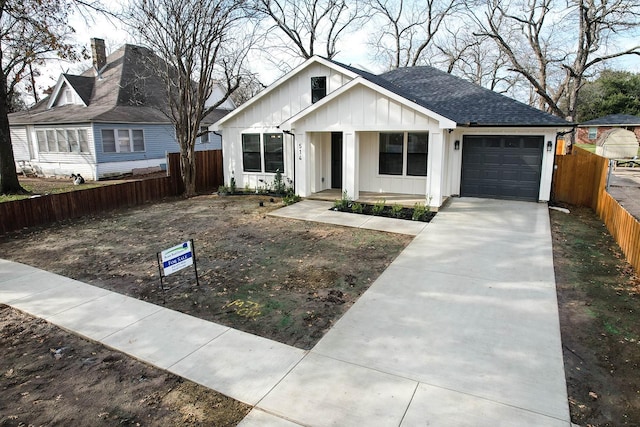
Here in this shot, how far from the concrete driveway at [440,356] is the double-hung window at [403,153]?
6.16 meters

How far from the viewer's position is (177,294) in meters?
6.12

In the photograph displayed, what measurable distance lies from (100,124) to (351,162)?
45.1ft

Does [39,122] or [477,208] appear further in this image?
[39,122]

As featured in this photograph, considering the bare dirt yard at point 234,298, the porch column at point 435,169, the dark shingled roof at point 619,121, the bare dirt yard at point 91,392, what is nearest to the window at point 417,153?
the porch column at point 435,169

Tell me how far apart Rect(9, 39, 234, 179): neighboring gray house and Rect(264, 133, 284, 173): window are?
7.61 metres

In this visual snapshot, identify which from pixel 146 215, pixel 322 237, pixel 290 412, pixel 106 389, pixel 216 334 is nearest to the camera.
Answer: pixel 290 412

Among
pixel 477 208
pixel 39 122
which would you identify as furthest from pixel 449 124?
pixel 39 122

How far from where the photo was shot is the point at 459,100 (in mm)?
14906

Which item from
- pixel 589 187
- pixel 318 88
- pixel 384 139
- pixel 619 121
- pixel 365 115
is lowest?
pixel 589 187

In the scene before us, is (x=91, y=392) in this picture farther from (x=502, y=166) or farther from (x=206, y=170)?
(x=206, y=170)

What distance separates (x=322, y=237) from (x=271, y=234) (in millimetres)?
1267

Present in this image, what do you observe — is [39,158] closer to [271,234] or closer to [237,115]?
[237,115]

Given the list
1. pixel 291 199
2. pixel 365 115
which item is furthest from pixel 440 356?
pixel 291 199

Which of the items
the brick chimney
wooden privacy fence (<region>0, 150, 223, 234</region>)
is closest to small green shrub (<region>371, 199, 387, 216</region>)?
wooden privacy fence (<region>0, 150, 223, 234</region>)
